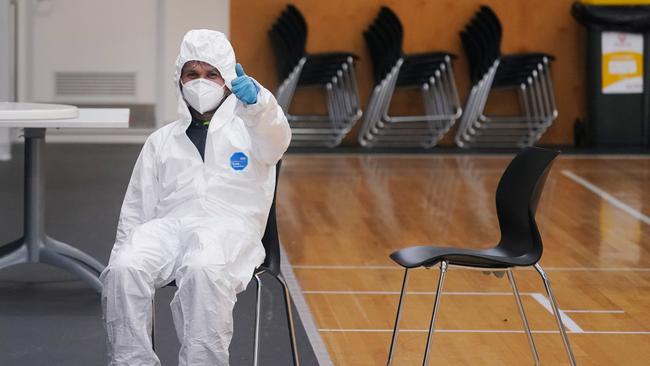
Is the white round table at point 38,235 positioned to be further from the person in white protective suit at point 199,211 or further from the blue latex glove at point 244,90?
the blue latex glove at point 244,90

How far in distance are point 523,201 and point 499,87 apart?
716 centimetres

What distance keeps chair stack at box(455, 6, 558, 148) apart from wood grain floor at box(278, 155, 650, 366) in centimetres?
72

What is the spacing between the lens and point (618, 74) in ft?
36.7

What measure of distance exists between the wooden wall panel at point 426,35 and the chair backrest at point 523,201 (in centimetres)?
699

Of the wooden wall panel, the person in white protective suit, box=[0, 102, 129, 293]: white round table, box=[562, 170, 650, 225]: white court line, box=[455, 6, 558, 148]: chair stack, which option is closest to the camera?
the person in white protective suit

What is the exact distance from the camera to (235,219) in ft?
12.7

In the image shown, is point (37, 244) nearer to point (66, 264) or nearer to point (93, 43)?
point (66, 264)

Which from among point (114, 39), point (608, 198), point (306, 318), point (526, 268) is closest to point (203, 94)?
point (306, 318)

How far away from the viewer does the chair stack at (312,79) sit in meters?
10.7

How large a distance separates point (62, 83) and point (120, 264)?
7747 mm

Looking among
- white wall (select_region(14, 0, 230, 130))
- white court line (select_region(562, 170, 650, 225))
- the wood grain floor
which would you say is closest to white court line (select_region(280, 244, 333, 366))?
the wood grain floor

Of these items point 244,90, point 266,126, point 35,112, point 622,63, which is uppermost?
point 244,90

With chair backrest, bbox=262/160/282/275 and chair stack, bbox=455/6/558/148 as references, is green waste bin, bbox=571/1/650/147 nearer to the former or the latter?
chair stack, bbox=455/6/558/148

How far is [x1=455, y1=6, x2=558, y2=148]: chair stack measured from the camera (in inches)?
429
